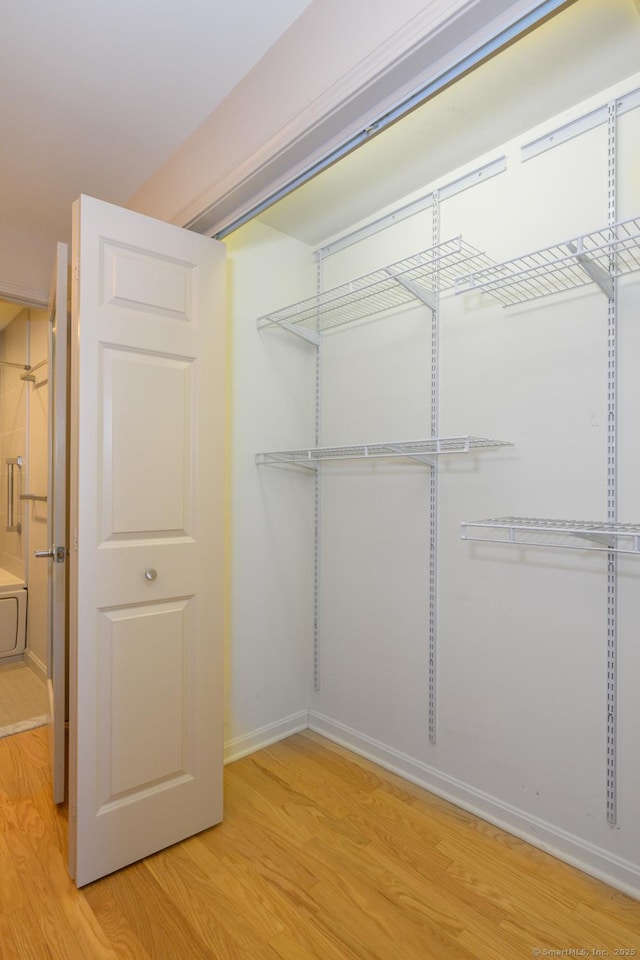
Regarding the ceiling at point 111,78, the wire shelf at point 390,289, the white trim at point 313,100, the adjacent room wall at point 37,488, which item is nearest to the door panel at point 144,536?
the white trim at point 313,100

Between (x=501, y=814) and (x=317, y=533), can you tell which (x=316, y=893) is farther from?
(x=317, y=533)

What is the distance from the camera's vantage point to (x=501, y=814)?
1.83 m

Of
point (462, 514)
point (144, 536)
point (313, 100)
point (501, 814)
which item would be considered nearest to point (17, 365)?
point (144, 536)

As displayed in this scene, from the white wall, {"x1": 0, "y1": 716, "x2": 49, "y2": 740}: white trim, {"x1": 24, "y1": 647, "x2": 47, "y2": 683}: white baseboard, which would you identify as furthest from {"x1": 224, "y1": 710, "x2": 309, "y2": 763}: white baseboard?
{"x1": 24, "y1": 647, "x2": 47, "y2": 683}: white baseboard

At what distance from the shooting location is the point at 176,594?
177cm

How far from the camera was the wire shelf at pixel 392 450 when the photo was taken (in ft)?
5.90

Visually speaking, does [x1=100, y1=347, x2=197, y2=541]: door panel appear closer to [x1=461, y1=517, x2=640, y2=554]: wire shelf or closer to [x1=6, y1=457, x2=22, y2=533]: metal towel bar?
[x1=461, y1=517, x2=640, y2=554]: wire shelf

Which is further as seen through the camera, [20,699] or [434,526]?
[20,699]

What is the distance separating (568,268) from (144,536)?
1.57m

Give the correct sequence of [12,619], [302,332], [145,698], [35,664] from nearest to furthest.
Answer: [145,698]
[302,332]
[35,664]
[12,619]

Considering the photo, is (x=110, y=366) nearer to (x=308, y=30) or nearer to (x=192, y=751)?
(x=308, y=30)

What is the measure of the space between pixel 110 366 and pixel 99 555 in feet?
1.91

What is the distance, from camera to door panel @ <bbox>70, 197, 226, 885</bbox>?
5.21 feet

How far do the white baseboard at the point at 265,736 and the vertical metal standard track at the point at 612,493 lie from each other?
4.48 ft
